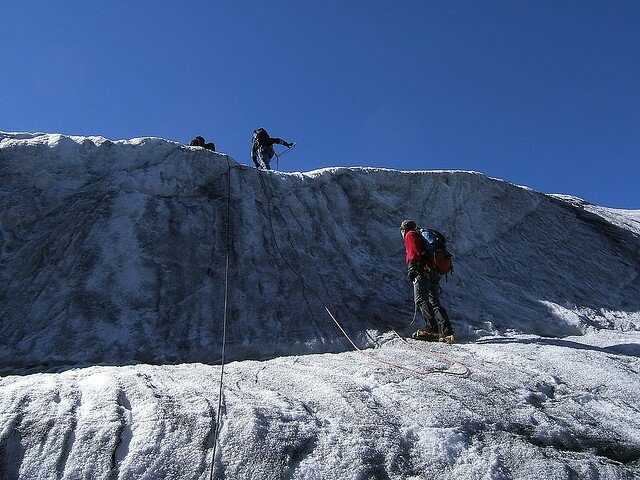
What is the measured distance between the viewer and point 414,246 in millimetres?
8320

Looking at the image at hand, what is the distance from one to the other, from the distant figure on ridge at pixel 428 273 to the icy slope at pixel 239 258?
3.25ft

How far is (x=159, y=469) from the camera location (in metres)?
4.06

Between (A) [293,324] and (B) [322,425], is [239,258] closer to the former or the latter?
(A) [293,324]

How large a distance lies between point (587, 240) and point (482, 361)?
9.36 metres

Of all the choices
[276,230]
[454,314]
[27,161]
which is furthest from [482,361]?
[27,161]

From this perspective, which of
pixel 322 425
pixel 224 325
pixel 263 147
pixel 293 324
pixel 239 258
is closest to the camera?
pixel 322 425

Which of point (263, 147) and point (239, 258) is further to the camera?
point (263, 147)

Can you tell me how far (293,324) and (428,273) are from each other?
2306 mm

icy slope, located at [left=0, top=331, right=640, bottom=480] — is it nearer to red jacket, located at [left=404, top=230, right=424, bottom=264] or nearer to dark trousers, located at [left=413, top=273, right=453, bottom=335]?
dark trousers, located at [left=413, top=273, right=453, bottom=335]

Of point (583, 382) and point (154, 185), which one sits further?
point (154, 185)

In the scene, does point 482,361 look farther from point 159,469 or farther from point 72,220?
point 72,220

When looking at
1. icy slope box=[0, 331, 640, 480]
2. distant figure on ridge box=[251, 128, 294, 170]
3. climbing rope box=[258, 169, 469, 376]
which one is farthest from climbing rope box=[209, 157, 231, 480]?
distant figure on ridge box=[251, 128, 294, 170]

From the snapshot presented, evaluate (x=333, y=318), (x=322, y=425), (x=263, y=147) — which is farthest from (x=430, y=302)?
(x=263, y=147)

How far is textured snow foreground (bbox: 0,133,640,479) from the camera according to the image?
14.4ft
